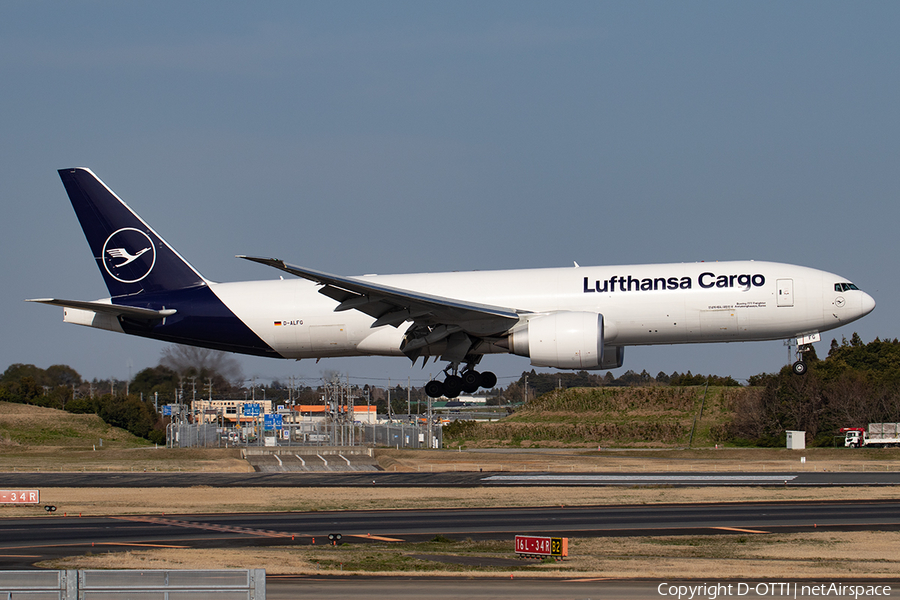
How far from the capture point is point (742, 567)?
795 inches

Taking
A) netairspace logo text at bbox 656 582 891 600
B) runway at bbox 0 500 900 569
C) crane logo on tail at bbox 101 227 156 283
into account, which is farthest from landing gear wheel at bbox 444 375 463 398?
netairspace logo text at bbox 656 582 891 600

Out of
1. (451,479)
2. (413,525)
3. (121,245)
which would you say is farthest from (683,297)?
(121,245)

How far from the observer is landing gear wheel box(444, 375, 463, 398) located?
3876 cm

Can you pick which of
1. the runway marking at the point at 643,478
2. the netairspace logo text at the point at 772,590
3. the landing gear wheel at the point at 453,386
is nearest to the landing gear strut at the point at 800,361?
the runway marking at the point at 643,478

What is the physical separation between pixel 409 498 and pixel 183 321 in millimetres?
11841

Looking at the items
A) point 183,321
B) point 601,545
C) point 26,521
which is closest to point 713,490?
point 601,545

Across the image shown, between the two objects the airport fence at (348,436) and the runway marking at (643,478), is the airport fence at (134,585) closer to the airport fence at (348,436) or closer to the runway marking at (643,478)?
the runway marking at (643,478)

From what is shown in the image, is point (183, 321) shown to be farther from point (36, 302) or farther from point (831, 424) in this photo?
point (831, 424)

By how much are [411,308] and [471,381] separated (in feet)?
16.3

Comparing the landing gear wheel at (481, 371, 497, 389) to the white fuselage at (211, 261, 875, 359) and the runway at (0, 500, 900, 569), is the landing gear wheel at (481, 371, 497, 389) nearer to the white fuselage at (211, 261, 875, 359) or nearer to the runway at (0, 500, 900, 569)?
the white fuselage at (211, 261, 875, 359)

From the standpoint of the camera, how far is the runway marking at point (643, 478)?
4194 cm

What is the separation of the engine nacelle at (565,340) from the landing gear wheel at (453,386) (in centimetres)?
436

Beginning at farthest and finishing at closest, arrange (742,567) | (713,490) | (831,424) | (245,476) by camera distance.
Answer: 1. (831,424)
2. (245,476)
3. (713,490)
4. (742,567)

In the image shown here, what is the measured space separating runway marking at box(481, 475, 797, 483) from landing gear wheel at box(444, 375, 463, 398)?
19.6ft
